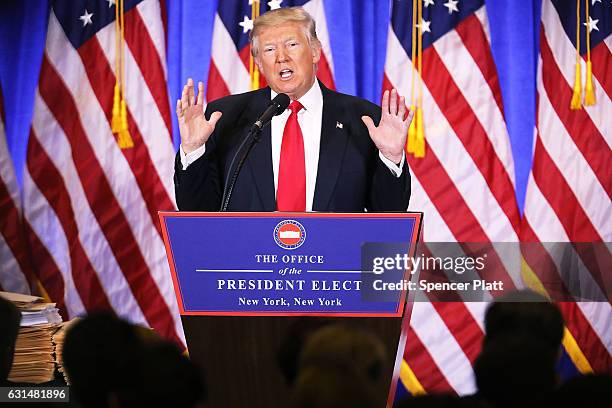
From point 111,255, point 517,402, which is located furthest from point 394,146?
point 111,255

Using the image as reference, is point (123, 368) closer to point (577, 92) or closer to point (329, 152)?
point (329, 152)

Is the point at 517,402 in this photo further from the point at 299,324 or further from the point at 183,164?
the point at 183,164

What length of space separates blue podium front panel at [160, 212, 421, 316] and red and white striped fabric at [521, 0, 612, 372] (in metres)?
2.98

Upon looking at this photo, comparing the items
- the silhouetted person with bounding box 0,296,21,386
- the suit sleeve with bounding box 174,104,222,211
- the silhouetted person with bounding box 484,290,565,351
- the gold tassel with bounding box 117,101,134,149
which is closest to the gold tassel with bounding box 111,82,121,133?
the gold tassel with bounding box 117,101,134,149

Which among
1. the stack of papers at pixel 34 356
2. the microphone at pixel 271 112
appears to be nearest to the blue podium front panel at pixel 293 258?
the microphone at pixel 271 112

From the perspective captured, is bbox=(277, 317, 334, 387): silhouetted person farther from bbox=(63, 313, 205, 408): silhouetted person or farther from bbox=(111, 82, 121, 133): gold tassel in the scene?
bbox=(111, 82, 121, 133): gold tassel

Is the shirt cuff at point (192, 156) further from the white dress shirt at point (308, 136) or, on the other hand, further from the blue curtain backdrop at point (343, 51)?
the blue curtain backdrop at point (343, 51)

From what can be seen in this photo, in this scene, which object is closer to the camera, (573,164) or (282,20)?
(282,20)

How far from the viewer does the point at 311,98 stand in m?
3.76

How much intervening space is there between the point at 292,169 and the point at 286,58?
467 millimetres

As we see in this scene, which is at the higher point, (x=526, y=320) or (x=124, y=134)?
(x=526, y=320)

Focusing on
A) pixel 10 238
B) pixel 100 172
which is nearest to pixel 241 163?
pixel 100 172

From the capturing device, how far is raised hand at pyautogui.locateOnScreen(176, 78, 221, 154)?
3.38 m

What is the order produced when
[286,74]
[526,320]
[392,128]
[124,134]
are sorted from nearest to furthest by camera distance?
[526,320] < [392,128] < [286,74] < [124,134]
